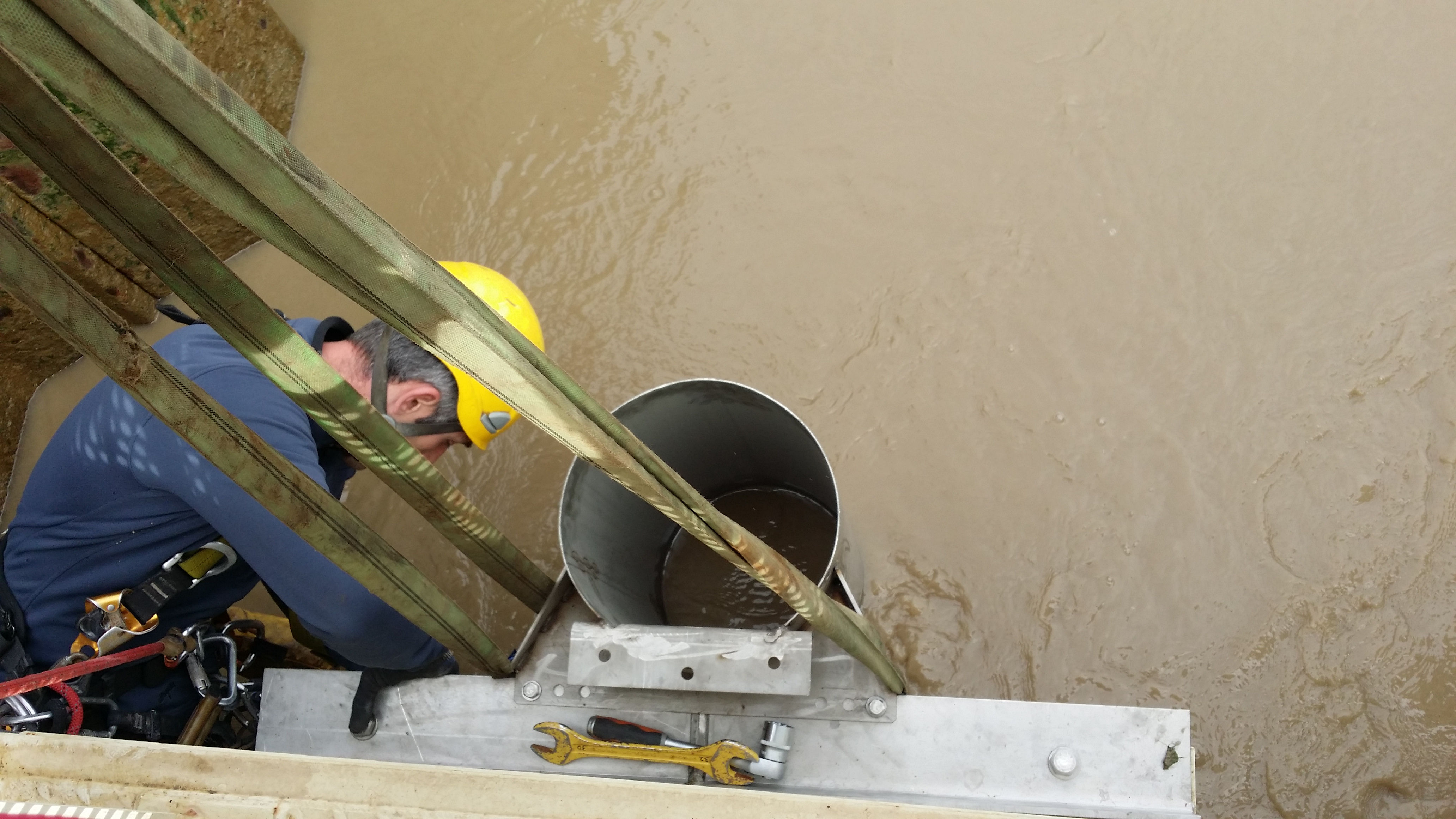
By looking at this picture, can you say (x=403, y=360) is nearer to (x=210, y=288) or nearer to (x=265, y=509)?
(x=265, y=509)

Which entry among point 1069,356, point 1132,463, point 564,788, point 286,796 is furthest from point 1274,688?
point 286,796

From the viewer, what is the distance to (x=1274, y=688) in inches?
93.6

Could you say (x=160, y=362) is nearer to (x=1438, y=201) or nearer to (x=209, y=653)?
(x=209, y=653)

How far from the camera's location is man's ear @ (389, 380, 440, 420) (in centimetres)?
203

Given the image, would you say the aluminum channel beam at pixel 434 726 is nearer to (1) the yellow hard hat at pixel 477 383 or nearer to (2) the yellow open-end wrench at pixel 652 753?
(2) the yellow open-end wrench at pixel 652 753

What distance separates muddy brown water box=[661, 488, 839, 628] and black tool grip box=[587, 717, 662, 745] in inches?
29.9

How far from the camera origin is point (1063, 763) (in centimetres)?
174

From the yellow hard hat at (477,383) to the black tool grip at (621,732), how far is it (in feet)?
2.20

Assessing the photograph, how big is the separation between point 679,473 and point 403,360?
2.68 feet

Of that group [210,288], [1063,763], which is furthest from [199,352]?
[1063,763]

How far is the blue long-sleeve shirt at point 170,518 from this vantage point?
1.74 meters

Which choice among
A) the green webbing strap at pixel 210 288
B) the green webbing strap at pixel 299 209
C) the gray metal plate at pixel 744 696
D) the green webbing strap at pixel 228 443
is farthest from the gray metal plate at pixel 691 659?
the green webbing strap at pixel 299 209

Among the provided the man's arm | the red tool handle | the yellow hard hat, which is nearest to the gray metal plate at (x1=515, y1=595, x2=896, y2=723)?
the man's arm

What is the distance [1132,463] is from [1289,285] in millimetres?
690
